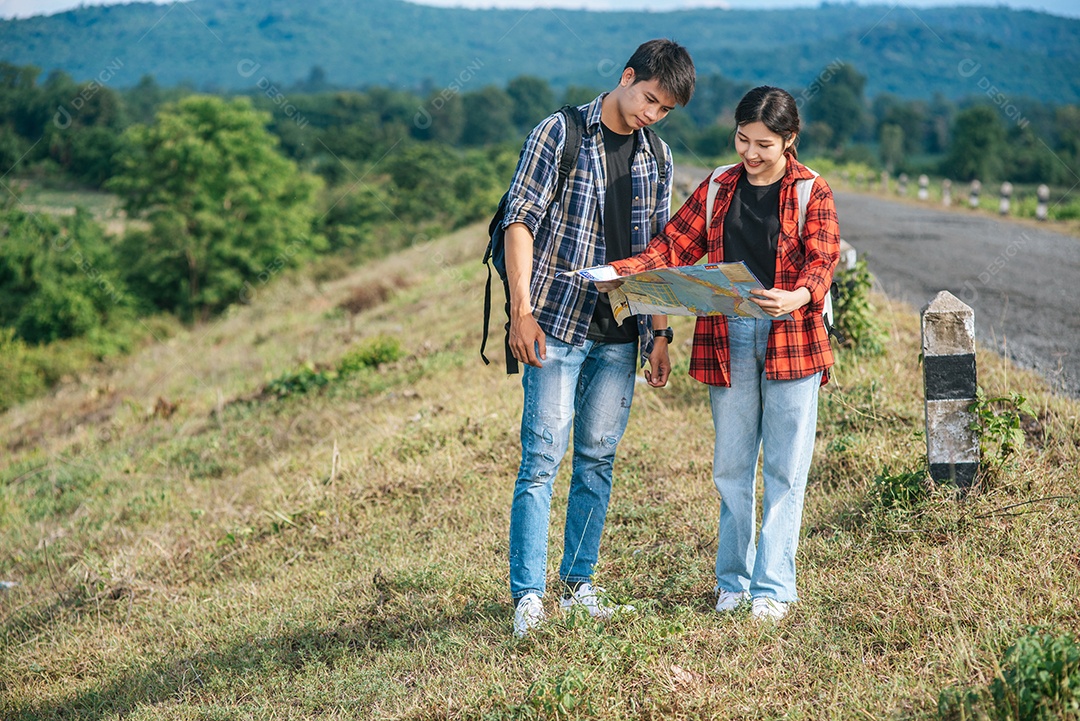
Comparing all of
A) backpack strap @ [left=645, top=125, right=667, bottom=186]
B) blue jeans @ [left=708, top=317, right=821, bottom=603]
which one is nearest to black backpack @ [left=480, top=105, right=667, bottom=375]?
backpack strap @ [left=645, top=125, right=667, bottom=186]

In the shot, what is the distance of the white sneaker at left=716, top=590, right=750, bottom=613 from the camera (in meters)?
3.14

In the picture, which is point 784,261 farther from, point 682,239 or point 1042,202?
point 1042,202

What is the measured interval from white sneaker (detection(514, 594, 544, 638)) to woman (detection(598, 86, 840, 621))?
700mm

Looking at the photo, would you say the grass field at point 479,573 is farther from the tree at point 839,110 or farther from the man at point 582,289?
the tree at point 839,110

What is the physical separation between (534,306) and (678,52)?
1.03 meters

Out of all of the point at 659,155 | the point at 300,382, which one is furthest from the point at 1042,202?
the point at 659,155

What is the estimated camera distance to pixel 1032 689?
219 centimetres

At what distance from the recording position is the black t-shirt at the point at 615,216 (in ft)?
10.2

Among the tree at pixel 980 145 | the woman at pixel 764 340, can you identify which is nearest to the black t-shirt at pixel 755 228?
the woman at pixel 764 340

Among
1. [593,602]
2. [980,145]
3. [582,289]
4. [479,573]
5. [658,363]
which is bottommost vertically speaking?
[980,145]

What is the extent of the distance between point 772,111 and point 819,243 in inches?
Result: 18.8

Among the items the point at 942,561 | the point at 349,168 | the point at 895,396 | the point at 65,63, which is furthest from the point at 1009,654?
the point at 65,63

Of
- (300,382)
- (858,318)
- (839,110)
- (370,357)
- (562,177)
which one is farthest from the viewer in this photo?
(839,110)

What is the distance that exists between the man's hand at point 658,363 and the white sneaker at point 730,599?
0.84 meters
